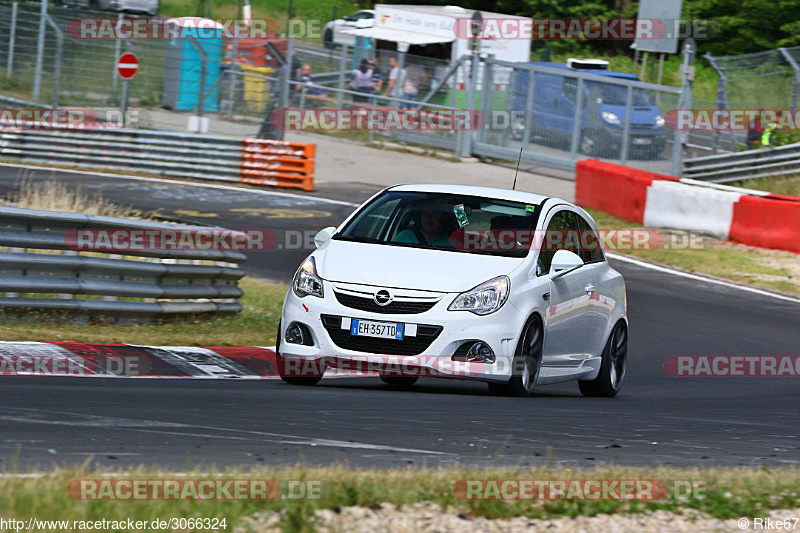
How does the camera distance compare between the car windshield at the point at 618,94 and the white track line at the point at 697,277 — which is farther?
the car windshield at the point at 618,94

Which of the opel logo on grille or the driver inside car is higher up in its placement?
the driver inside car

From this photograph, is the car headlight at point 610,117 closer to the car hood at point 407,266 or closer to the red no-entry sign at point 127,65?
the red no-entry sign at point 127,65

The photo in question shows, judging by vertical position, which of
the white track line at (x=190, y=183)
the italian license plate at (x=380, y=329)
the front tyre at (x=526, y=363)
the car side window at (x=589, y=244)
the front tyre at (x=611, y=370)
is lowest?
the white track line at (x=190, y=183)

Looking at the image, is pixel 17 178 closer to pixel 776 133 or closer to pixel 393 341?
pixel 776 133

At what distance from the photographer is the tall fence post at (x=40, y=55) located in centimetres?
3145

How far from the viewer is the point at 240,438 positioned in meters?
6.12

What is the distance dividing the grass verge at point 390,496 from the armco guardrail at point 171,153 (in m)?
19.7

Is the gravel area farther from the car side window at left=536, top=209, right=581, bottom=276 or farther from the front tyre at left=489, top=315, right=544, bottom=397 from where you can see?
the car side window at left=536, top=209, right=581, bottom=276

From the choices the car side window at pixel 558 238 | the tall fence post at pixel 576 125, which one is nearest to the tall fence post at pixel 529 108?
the tall fence post at pixel 576 125

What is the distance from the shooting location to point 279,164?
82.7 ft

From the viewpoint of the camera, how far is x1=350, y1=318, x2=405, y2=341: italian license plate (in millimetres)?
8203

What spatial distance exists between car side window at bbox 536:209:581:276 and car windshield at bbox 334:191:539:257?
16 cm

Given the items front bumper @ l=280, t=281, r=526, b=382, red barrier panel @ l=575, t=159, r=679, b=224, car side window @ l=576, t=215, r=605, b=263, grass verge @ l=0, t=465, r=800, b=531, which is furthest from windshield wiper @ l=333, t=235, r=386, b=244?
red barrier panel @ l=575, t=159, r=679, b=224

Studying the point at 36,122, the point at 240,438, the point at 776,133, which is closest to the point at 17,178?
the point at 36,122
